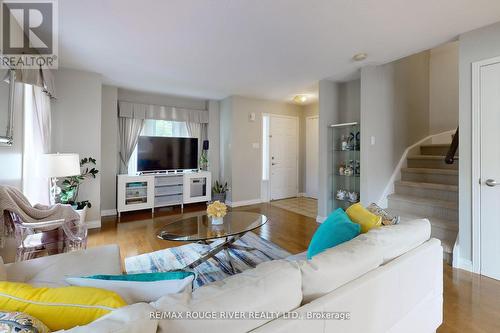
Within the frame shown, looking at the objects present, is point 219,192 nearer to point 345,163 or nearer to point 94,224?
point 94,224

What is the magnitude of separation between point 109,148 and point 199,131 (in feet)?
6.02

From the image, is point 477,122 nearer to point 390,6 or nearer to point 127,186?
point 390,6

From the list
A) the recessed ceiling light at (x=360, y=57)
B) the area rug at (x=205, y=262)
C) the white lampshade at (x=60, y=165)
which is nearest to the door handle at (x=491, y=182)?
the recessed ceiling light at (x=360, y=57)

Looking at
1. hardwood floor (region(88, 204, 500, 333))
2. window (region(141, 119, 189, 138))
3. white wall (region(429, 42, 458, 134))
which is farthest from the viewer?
window (region(141, 119, 189, 138))

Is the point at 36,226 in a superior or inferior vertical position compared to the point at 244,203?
superior

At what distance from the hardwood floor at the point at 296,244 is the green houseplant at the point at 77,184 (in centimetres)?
47

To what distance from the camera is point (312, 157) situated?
6039 mm

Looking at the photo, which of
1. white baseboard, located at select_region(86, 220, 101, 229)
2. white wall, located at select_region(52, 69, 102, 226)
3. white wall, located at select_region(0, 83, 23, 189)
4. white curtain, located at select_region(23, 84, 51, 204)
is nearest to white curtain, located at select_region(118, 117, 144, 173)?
white wall, located at select_region(52, 69, 102, 226)

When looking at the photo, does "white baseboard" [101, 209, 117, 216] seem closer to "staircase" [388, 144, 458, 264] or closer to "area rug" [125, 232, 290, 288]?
"area rug" [125, 232, 290, 288]

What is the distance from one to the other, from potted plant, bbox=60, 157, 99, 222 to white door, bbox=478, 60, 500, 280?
4472 mm

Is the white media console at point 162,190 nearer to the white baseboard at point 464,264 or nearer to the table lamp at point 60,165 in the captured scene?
the table lamp at point 60,165

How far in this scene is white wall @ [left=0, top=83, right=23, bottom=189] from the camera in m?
2.11

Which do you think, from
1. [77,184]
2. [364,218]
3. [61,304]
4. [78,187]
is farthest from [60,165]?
[364,218]

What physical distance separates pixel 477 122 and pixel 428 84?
2374 millimetres
